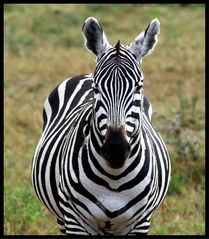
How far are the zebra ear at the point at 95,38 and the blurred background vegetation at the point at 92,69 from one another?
2272mm

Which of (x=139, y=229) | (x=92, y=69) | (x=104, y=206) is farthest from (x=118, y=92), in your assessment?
(x=92, y=69)

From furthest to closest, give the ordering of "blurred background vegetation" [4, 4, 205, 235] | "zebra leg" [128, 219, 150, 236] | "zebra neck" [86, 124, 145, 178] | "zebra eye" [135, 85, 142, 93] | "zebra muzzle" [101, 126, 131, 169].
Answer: "blurred background vegetation" [4, 4, 205, 235] → "zebra leg" [128, 219, 150, 236] → "zebra neck" [86, 124, 145, 178] → "zebra eye" [135, 85, 142, 93] → "zebra muzzle" [101, 126, 131, 169]

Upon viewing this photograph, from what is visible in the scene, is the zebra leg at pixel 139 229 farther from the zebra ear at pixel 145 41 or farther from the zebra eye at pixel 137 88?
the zebra ear at pixel 145 41

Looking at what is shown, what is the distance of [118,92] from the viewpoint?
11.5 ft

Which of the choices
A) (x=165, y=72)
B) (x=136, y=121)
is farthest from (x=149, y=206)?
(x=165, y=72)

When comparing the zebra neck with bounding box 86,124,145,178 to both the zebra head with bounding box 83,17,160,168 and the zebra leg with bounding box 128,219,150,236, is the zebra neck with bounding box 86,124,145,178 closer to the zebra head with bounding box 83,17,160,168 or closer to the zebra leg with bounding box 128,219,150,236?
the zebra head with bounding box 83,17,160,168

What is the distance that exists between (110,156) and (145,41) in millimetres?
744

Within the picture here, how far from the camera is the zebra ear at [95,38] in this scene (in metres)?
3.70

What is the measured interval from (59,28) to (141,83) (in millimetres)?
11365

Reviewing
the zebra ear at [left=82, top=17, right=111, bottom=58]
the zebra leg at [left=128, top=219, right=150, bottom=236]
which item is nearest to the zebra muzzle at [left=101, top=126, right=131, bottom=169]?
the zebra ear at [left=82, top=17, right=111, bottom=58]

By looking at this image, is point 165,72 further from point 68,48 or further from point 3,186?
point 3,186

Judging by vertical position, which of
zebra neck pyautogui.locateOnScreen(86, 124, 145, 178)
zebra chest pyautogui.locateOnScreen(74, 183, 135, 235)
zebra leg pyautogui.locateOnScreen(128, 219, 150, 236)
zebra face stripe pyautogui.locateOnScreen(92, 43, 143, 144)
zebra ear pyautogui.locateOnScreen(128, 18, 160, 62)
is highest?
zebra ear pyautogui.locateOnScreen(128, 18, 160, 62)

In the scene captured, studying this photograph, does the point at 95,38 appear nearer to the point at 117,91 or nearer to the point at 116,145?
the point at 117,91

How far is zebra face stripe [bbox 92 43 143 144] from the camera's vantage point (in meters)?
3.48
